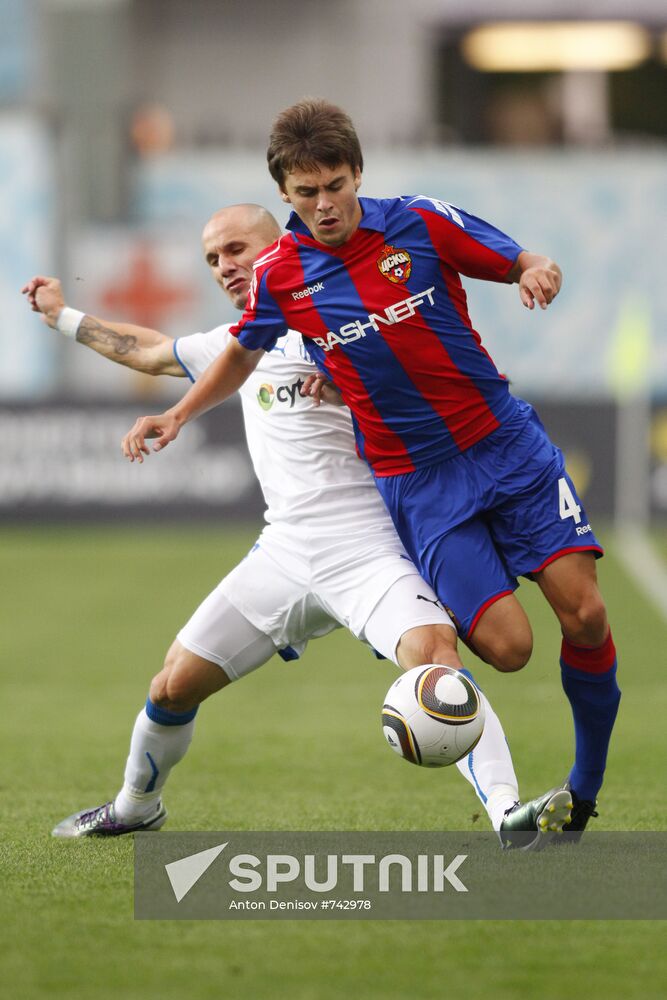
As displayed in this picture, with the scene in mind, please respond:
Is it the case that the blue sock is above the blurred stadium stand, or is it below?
above

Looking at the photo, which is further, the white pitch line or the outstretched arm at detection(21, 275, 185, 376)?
the white pitch line

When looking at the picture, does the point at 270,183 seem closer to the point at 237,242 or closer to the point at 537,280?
the point at 237,242

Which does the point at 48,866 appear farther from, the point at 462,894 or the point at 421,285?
the point at 421,285

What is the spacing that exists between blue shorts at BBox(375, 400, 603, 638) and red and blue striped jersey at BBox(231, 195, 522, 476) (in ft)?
0.22

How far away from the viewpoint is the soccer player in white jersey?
501 centimetres

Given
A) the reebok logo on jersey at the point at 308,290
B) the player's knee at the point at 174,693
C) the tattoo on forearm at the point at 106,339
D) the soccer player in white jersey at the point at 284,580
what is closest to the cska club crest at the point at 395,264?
the reebok logo on jersey at the point at 308,290

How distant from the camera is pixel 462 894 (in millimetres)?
4352

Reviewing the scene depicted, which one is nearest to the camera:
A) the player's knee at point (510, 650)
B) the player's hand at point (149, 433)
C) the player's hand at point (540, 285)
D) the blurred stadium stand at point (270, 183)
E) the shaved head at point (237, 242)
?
the player's hand at point (540, 285)

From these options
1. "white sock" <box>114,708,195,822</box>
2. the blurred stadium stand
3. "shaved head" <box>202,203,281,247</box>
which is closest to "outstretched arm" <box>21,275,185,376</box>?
"shaved head" <box>202,203,281,247</box>

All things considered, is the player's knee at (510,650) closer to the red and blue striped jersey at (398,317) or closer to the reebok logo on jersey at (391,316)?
the red and blue striped jersey at (398,317)

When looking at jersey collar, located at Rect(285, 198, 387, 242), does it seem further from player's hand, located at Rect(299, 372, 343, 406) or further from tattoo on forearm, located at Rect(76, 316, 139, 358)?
tattoo on forearm, located at Rect(76, 316, 139, 358)

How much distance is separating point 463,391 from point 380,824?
4.88ft

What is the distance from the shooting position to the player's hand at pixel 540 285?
4.54m

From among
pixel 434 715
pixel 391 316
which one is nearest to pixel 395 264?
pixel 391 316
